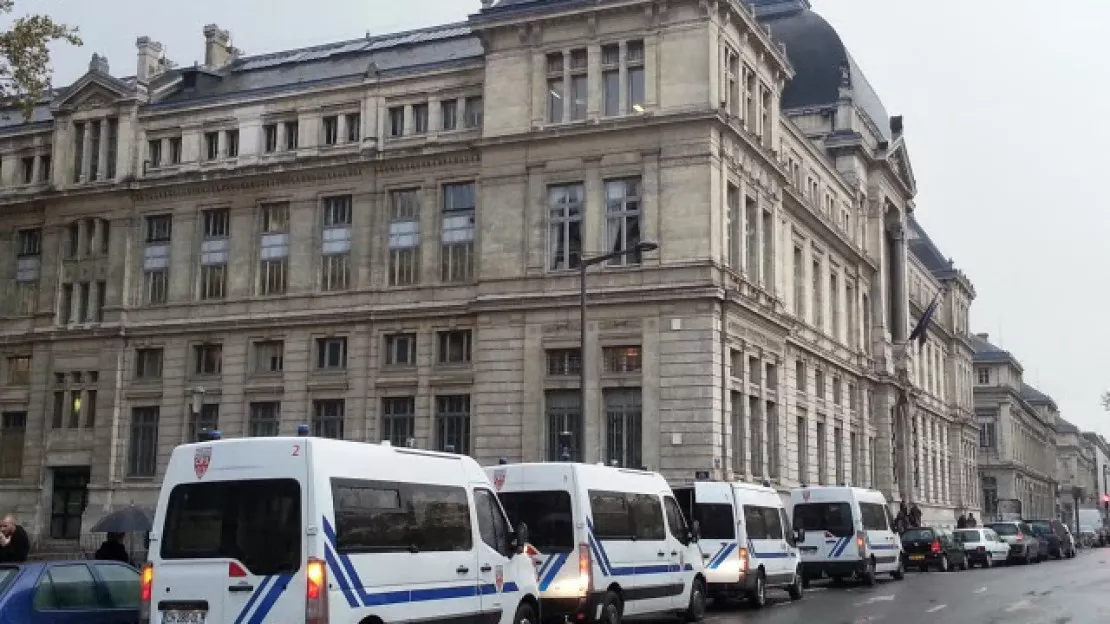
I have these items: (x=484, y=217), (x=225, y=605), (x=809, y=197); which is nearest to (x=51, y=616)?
(x=225, y=605)

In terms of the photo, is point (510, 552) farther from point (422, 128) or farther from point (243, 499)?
point (422, 128)

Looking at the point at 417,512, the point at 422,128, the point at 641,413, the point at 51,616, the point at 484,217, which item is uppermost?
the point at 422,128

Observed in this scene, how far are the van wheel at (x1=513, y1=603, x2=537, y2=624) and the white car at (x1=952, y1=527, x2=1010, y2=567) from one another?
1368 inches

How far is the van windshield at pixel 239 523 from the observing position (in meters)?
13.4

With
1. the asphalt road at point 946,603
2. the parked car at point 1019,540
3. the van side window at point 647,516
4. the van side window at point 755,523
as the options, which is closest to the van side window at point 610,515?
the van side window at point 647,516

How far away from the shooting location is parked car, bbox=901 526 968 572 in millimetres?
44969

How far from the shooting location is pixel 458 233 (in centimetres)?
4531

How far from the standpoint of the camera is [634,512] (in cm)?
2162

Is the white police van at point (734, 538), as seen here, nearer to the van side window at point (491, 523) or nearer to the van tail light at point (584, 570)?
the van tail light at point (584, 570)

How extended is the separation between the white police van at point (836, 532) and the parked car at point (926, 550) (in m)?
9.84

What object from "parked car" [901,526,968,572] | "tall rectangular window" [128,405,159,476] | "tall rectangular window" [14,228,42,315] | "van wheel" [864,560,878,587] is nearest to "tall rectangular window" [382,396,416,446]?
"tall rectangular window" [128,405,159,476]

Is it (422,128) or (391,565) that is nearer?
(391,565)

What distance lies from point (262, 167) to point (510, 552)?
3445 cm

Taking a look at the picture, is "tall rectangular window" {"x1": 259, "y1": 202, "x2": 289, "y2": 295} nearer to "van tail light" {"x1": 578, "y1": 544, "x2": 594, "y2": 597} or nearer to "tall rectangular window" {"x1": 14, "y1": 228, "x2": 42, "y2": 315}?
"tall rectangular window" {"x1": 14, "y1": 228, "x2": 42, "y2": 315}
